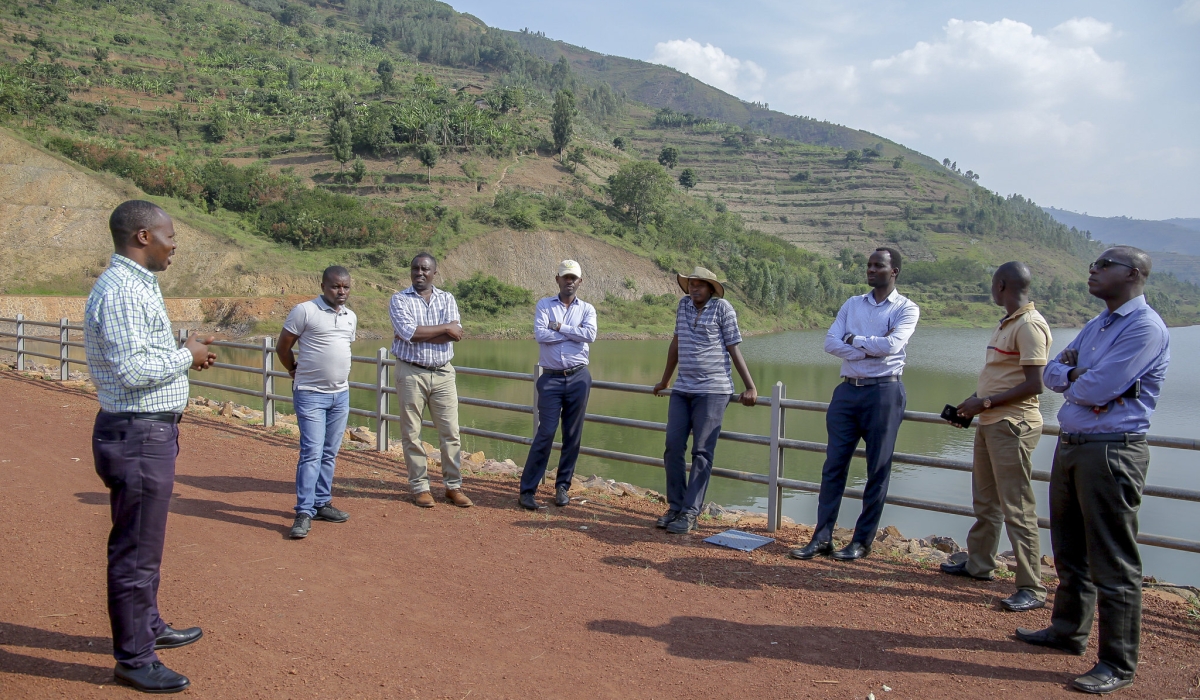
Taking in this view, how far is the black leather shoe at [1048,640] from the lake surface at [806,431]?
534cm

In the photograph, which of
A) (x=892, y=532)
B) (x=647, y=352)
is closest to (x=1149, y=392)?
(x=892, y=532)

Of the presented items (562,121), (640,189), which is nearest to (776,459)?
(640,189)

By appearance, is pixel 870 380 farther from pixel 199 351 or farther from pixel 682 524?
pixel 199 351

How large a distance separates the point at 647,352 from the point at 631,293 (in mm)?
17105

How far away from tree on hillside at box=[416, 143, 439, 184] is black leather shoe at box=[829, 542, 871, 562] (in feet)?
195

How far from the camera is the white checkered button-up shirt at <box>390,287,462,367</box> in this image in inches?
239

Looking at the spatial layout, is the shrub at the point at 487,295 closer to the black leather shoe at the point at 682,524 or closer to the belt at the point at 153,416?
the black leather shoe at the point at 682,524

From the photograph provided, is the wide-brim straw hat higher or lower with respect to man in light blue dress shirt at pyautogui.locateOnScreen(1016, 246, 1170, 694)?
higher

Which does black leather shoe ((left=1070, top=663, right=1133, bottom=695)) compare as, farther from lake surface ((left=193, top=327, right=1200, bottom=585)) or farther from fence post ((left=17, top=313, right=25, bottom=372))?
fence post ((left=17, top=313, right=25, bottom=372))

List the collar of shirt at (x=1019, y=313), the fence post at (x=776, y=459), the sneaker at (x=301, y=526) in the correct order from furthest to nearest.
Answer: the fence post at (x=776, y=459)
the sneaker at (x=301, y=526)
the collar of shirt at (x=1019, y=313)

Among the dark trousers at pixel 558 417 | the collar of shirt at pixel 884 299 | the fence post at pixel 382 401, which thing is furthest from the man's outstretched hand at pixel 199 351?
Answer: the fence post at pixel 382 401

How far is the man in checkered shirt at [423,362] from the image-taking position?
20.0 ft

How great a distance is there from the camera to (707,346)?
568cm

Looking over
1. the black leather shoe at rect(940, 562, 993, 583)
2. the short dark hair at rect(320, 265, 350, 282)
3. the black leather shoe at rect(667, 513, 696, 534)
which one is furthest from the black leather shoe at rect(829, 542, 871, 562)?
the short dark hair at rect(320, 265, 350, 282)
